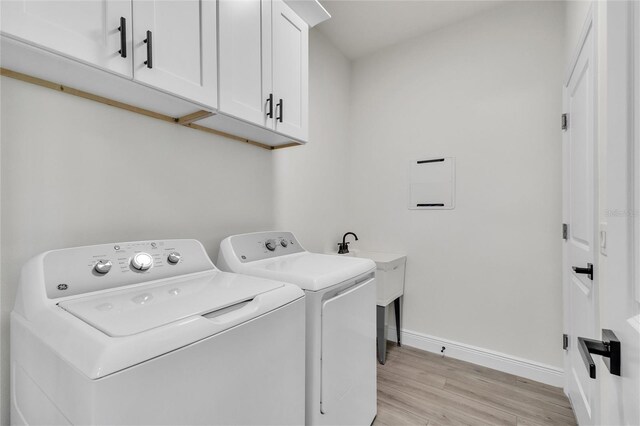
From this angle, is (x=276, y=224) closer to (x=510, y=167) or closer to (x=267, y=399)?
(x=267, y=399)

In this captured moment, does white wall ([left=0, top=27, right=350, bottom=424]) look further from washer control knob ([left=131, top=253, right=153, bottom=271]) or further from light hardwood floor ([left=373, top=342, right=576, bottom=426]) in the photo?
light hardwood floor ([left=373, top=342, right=576, bottom=426])

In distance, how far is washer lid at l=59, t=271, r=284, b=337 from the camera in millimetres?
706

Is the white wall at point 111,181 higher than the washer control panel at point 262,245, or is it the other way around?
the white wall at point 111,181

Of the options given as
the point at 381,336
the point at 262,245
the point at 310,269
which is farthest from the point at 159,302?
the point at 381,336

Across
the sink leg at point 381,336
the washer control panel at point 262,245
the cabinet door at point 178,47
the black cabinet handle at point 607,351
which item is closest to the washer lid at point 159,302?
the washer control panel at point 262,245

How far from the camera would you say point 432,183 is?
252 centimetres

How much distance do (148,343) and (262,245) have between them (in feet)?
3.34

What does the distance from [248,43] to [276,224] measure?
1.12m

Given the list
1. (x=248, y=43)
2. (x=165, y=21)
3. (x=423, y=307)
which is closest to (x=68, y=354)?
(x=165, y=21)

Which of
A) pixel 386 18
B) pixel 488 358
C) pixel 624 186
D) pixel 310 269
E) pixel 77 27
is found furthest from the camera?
pixel 386 18

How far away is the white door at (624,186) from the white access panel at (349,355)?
2.83ft

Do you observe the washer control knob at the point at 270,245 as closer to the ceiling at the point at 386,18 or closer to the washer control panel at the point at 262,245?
the washer control panel at the point at 262,245

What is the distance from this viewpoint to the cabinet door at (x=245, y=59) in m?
1.27

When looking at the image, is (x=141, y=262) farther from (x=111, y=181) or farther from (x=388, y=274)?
(x=388, y=274)
